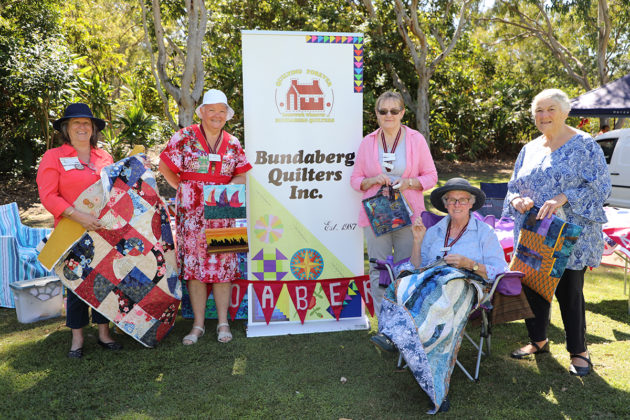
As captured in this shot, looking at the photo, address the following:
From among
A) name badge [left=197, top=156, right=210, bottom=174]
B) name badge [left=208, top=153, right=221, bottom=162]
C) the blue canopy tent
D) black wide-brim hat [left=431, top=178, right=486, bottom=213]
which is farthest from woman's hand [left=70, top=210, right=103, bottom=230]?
the blue canopy tent

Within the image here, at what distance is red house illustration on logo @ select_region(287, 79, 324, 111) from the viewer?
388 centimetres

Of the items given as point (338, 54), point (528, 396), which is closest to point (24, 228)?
point (338, 54)

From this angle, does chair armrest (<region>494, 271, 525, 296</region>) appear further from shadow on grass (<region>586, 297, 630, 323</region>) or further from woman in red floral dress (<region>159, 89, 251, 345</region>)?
woman in red floral dress (<region>159, 89, 251, 345</region>)

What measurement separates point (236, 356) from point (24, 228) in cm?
296

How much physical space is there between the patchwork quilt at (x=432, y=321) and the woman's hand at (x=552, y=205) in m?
0.64

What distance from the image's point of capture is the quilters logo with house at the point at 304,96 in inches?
152

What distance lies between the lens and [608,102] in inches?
338

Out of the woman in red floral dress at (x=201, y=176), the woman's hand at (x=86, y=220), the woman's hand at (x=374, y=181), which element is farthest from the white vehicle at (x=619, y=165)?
the woman's hand at (x=86, y=220)

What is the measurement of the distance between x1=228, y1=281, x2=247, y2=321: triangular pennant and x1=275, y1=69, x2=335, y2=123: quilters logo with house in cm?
142

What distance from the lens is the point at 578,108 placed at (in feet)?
29.2

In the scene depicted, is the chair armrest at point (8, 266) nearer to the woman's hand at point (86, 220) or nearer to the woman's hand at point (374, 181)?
the woman's hand at point (86, 220)

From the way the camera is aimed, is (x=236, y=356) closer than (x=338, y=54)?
Yes

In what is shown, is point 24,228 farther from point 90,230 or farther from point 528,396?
point 528,396

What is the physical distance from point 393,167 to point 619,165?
676 cm
